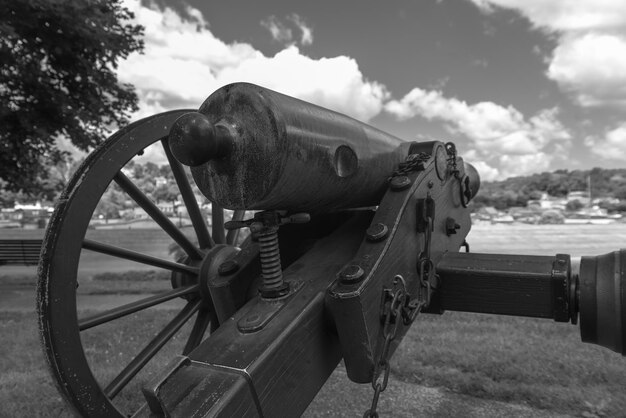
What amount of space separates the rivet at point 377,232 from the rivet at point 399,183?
0.21 m

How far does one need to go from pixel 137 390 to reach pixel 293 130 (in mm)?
3200

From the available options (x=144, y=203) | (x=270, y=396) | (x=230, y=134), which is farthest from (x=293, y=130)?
(x=144, y=203)

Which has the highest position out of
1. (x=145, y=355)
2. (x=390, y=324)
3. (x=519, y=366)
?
(x=390, y=324)

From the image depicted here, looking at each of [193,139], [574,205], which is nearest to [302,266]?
[193,139]

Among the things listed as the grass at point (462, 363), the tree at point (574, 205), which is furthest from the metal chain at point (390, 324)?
the tree at point (574, 205)

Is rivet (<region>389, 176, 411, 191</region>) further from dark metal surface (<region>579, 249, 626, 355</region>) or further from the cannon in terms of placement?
dark metal surface (<region>579, 249, 626, 355</region>)

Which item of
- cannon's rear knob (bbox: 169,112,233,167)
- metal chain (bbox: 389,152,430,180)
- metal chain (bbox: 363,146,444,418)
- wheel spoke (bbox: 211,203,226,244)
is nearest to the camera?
cannon's rear knob (bbox: 169,112,233,167)

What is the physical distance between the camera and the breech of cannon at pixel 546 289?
1725 mm

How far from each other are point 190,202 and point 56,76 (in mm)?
7890

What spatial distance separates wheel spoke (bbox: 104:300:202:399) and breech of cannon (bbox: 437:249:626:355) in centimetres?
129

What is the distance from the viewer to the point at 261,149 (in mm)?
1338

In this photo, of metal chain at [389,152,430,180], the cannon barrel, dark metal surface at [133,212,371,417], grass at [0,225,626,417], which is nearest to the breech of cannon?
metal chain at [389,152,430,180]

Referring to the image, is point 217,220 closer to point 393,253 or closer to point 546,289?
point 393,253

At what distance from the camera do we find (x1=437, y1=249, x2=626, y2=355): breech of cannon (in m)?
1.72
